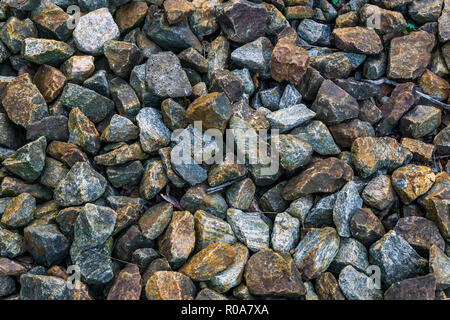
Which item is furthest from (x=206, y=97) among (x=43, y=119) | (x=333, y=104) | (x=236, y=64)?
(x=43, y=119)

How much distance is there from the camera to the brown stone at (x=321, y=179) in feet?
11.3

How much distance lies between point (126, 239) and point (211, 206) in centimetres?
76

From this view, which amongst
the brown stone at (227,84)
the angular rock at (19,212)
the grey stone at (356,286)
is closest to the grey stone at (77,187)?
the angular rock at (19,212)

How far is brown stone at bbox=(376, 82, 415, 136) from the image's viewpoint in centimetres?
394

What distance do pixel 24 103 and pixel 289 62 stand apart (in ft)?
8.10

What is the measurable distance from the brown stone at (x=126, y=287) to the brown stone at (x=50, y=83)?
1.81 meters

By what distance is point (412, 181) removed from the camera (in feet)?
11.4

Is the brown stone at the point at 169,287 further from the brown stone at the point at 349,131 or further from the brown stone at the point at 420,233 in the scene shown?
the brown stone at the point at 349,131

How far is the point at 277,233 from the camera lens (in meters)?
3.41

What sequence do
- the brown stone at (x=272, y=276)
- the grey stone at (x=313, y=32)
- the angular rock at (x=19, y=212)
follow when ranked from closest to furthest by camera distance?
the brown stone at (x=272, y=276), the angular rock at (x=19, y=212), the grey stone at (x=313, y=32)

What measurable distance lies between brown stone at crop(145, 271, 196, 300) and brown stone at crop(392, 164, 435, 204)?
1946mm

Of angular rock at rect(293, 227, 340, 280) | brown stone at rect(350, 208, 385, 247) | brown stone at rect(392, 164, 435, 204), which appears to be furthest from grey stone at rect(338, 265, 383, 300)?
brown stone at rect(392, 164, 435, 204)

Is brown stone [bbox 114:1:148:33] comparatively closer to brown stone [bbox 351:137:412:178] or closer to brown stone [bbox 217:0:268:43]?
brown stone [bbox 217:0:268:43]

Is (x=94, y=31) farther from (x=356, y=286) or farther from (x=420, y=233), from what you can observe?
(x=420, y=233)
